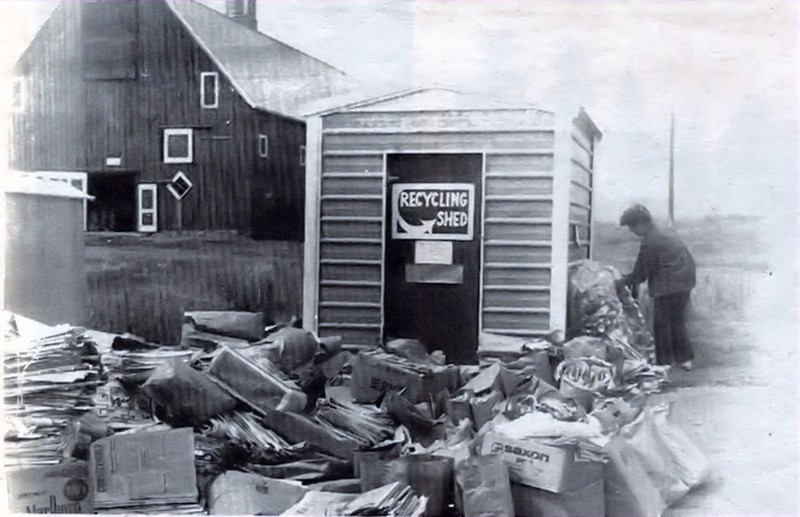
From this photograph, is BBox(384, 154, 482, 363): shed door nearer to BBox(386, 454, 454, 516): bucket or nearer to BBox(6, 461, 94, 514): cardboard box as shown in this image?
BBox(386, 454, 454, 516): bucket

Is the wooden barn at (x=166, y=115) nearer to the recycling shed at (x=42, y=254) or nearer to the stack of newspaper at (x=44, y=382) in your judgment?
the recycling shed at (x=42, y=254)

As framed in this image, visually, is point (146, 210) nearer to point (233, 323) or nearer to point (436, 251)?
point (233, 323)

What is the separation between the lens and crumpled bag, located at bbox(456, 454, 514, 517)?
3.48 metres

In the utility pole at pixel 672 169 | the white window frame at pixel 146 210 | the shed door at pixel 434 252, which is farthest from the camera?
the white window frame at pixel 146 210

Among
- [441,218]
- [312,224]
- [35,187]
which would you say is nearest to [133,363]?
[35,187]

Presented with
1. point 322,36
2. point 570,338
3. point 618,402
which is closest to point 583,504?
point 618,402

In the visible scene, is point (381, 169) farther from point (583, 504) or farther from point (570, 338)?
point (583, 504)

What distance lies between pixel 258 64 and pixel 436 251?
1.05 m

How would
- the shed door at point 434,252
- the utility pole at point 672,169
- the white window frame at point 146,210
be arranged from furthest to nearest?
the white window frame at point 146,210 < the shed door at point 434,252 < the utility pole at point 672,169

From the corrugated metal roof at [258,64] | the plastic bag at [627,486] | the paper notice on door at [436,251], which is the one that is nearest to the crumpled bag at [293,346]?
the paper notice on door at [436,251]

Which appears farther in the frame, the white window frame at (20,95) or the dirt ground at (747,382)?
the white window frame at (20,95)

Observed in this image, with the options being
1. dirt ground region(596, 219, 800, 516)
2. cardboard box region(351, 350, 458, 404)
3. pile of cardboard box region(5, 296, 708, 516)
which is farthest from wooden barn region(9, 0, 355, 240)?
dirt ground region(596, 219, 800, 516)

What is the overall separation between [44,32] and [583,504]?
2887 millimetres

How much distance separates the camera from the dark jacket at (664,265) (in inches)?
137
